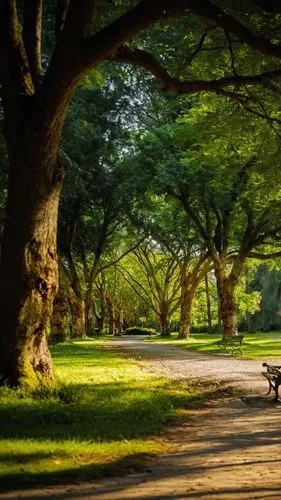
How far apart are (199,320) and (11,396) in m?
71.2

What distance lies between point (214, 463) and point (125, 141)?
26446 mm

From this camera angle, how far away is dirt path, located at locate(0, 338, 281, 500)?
4988mm

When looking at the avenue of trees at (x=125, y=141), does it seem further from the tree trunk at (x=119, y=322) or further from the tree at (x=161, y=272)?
the tree trunk at (x=119, y=322)

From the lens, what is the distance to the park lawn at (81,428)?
5.74 meters

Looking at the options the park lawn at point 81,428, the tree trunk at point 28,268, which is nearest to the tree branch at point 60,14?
the tree trunk at point 28,268

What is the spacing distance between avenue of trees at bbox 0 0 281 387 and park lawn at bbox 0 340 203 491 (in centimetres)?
96

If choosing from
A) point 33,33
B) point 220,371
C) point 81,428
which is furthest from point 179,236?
point 81,428

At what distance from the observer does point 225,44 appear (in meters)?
12.3

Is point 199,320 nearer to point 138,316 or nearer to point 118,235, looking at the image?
point 138,316

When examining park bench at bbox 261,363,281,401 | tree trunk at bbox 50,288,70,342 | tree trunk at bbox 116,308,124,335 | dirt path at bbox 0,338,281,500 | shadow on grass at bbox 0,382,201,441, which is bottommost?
dirt path at bbox 0,338,281,500

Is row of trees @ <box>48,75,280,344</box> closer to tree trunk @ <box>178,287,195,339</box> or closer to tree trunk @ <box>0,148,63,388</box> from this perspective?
tree trunk @ <box>178,287,195,339</box>

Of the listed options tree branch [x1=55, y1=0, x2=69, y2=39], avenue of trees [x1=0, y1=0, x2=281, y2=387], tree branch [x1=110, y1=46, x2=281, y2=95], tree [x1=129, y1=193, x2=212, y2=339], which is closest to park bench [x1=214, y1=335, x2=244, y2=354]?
avenue of trees [x1=0, y1=0, x2=281, y2=387]

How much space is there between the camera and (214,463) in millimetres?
6238

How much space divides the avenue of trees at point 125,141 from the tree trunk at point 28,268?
0.8 inches
